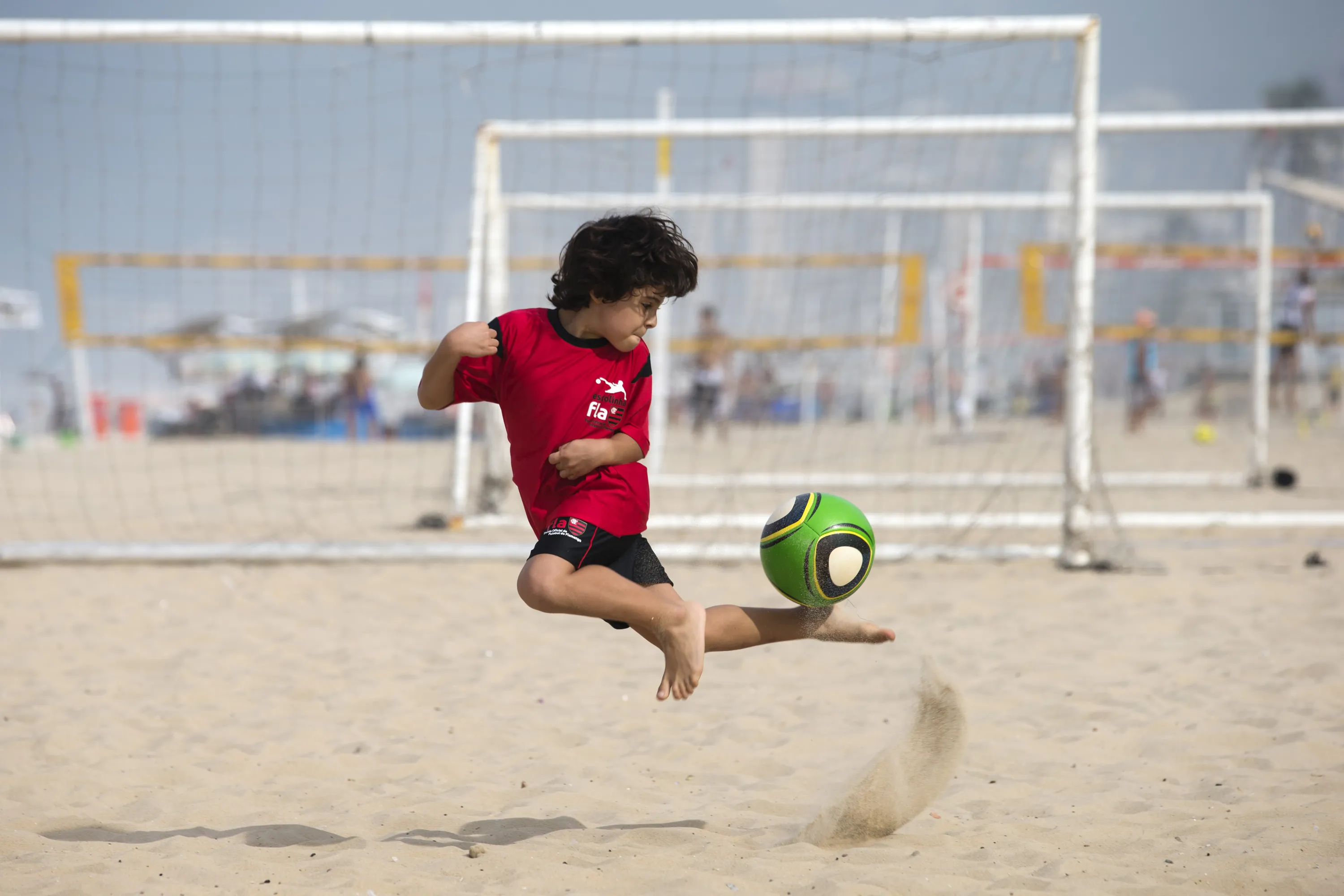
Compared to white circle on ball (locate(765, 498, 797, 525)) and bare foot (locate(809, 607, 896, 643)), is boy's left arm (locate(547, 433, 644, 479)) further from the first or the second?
bare foot (locate(809, 607, 896, 643))

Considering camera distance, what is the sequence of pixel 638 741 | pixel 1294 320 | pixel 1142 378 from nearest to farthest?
pixel 638 741, pixel 1294 320, pixel 1142 378

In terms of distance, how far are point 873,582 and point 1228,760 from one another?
3.21 m

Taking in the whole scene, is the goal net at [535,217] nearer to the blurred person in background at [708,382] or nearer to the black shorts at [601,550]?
the blurred person in background at [708,382]

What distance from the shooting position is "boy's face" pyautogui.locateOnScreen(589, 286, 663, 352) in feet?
9.25

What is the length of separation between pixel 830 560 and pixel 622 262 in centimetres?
94

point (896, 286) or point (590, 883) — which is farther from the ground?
point (896, 286)

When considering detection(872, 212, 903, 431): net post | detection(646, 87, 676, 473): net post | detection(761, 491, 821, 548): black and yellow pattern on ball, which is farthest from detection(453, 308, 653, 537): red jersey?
detection(872, 212, 903, 431): net post

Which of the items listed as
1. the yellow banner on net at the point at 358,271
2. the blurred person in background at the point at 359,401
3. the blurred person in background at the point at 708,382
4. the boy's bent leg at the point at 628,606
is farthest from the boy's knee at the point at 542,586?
the blurred person in background at the point at 359,401

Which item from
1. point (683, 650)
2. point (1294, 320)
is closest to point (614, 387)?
point (683, 650)

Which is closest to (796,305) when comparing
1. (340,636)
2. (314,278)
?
(340,636)

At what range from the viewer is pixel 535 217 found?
1091 cm

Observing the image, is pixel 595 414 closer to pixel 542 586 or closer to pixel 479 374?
pixel 479 374

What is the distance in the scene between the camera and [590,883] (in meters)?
2.64

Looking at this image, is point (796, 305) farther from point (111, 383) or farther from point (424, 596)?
point (111, 383)
